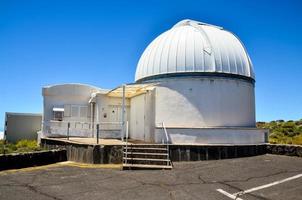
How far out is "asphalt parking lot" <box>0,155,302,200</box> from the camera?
5754mm

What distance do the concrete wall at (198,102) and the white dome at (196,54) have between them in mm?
550

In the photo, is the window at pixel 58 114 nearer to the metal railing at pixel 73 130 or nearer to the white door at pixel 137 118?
the metal railing at pixel 73 130

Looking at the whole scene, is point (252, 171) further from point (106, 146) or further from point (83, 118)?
point (83, 118)

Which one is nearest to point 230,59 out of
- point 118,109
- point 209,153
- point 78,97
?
point 209,153

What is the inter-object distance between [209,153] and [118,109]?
7064 mm

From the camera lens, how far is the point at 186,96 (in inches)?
525

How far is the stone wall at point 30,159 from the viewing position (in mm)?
8945

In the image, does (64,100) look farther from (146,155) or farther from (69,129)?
(146,155)

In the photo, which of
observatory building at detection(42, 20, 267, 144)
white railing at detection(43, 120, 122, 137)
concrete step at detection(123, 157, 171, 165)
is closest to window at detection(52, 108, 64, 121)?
observatory building at detection(42, 20, 267, 144)

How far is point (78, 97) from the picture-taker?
1620cm

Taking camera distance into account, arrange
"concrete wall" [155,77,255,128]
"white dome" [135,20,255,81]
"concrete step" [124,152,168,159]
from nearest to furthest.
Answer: "concrete step" [124,152,168,159] → "concrete wall" [155,77,255,128] → "white dome" [135,20,255,81]

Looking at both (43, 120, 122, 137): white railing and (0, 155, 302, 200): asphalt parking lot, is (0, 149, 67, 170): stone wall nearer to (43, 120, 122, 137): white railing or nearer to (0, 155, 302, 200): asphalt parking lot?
(0, 155, 302, 200): asphalt parking lot

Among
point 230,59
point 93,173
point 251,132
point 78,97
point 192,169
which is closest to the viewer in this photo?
point 93,173

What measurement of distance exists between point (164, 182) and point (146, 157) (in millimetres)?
2717
